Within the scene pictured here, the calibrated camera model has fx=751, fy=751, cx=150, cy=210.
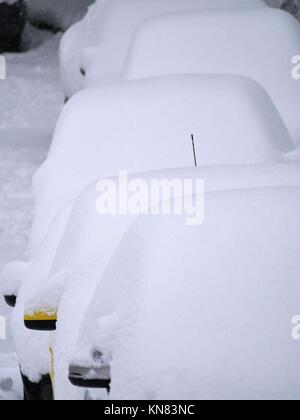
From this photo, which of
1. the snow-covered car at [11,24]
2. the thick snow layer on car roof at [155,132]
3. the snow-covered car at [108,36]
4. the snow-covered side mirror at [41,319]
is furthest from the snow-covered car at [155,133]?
the snow-covered car at [11,24]

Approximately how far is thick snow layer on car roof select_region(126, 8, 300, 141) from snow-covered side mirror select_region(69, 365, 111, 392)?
8.94 ft

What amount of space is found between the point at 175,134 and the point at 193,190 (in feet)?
3.24

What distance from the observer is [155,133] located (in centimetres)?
373

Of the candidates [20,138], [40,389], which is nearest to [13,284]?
[40,389]

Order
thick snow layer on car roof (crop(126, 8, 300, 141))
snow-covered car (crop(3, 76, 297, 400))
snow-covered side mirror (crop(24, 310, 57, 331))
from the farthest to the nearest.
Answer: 1. thick snow layer on car roof (crop(126, 8, 300, 141))
2. snow-covered car (crop(3, 76, 297, 400))
3. snow-covered side mirror (crop(24, 310, 57, 331))

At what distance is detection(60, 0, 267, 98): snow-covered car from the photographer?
566 cm

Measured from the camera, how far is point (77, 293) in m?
2.49

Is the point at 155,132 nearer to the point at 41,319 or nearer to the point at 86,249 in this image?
the point at 86,249

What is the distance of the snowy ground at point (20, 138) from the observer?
204 inches

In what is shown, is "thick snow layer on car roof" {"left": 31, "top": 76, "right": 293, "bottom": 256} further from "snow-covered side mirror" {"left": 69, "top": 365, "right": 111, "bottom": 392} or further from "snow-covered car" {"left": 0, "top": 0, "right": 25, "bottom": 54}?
"snow-covered car" {"left": 0, "top": 0, "right": 25, "bottom": 54}

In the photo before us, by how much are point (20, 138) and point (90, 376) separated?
589 cm

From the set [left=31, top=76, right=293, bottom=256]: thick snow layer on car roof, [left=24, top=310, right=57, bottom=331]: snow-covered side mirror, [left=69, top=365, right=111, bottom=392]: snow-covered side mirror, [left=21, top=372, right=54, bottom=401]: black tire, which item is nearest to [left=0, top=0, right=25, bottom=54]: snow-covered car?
[left=31, top=76, right=293, bottom=256]: thick snow layer on car roof
